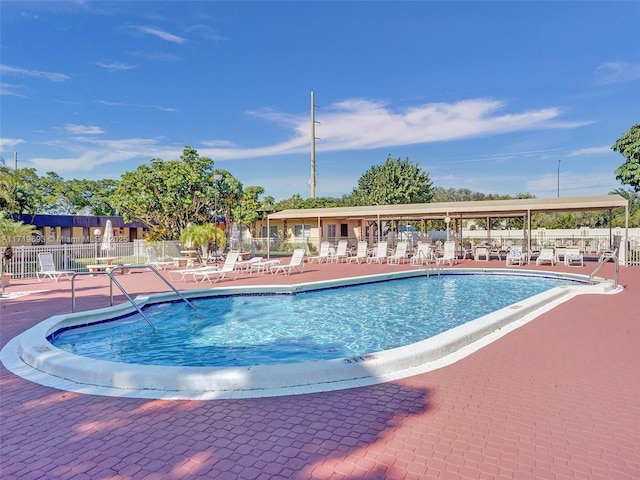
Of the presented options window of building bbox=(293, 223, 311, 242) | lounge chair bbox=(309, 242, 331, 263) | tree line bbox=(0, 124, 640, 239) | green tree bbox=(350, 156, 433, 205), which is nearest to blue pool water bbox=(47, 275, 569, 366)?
lounge chair bbox=(309, 242, 331, 263)

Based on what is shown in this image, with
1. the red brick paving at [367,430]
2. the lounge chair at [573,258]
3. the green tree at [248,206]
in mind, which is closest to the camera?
the red brick paving at [367,430]

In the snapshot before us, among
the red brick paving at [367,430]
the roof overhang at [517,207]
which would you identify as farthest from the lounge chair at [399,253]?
the red brick paving at [367,430]

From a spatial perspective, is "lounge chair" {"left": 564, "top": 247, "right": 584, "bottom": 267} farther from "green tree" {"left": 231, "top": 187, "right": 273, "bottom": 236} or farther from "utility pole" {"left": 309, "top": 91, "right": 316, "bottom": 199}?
"utility pole" {"left": 309, "top": 91, "right": 316, "bottom": 199}

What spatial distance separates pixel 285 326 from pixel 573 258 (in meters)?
15.2

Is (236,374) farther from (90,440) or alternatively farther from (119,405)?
(90,440)

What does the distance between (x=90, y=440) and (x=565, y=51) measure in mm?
23357

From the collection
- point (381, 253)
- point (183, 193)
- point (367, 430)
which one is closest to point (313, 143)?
point (183, 193)

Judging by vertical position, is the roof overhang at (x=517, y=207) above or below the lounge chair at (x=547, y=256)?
above

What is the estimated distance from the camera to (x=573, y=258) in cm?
1758

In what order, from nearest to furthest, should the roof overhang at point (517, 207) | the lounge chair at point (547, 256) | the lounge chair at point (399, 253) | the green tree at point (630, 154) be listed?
1. the lounge chair at point (547, 256)
2. the roof overhang at point (517, 207)
3. the lounge chair at point (399, 253)
4. the green tree at point (630, 154)

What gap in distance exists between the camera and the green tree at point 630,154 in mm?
24016

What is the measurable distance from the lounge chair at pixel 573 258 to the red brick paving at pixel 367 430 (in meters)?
14.3

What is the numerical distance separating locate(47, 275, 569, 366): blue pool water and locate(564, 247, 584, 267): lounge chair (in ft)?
18.7

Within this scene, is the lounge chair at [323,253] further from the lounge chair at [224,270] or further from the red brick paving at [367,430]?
the red brick paving at [367,430]
